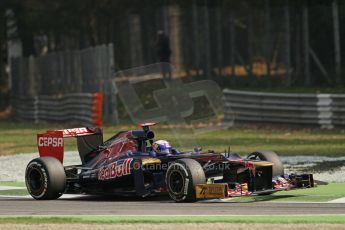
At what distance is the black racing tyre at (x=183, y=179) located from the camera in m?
14.4

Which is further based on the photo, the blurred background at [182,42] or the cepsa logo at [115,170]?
the blurred background at [182,42]

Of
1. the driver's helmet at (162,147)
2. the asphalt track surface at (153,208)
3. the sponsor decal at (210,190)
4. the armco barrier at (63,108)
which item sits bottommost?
the asphalt track surface at (153,208)

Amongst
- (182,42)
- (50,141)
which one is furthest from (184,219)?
(182,42)

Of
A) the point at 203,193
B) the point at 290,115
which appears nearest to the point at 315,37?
the point at 290,115

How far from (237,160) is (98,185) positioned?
6.61ft

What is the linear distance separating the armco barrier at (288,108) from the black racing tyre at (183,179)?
42.5 ft

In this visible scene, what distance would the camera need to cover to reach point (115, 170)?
15.5m

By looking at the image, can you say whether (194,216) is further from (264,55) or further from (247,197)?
(264,55)

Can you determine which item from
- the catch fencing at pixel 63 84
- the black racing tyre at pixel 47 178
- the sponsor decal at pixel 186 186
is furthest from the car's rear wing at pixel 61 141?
the catch fencing at pixel 63 84

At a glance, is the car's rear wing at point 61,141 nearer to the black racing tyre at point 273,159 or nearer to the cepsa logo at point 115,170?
the cepsa logo at point 115,170

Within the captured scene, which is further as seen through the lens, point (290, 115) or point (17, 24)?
point (17, 24)

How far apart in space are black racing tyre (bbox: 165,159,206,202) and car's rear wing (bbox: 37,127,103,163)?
2310 mm

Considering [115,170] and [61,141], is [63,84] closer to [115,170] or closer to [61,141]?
[61,141]

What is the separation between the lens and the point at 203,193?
14305 mm
